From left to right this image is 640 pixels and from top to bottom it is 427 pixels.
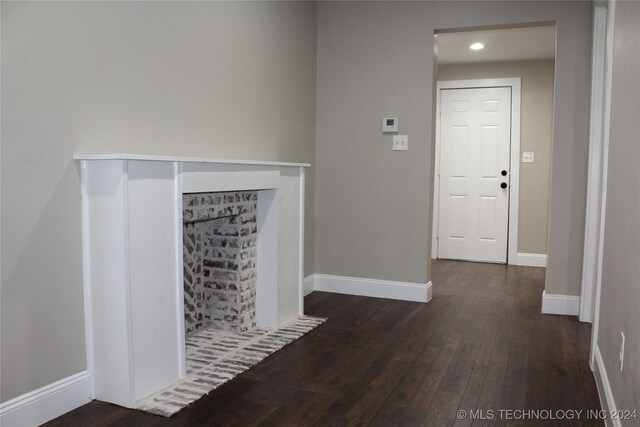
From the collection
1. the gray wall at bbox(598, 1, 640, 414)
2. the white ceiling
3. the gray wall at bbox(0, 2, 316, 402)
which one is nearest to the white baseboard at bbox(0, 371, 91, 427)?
the gray wall at bbox(0, 2, 316, 402)

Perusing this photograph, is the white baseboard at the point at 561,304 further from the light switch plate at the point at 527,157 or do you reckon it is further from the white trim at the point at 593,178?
the light switch plate at the point at 527,157

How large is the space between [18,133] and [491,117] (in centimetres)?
524

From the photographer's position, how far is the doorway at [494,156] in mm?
5926

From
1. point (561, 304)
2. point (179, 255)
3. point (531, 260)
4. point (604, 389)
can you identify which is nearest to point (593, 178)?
point (561, 304)

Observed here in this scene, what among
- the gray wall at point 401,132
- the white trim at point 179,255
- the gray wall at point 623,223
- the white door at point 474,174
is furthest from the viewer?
the white door at point 474,174

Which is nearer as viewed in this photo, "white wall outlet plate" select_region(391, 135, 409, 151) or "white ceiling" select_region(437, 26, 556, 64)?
"white wall outlet plate" select_region(391, 135, 409, 151)

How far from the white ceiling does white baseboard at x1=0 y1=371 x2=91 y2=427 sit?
3.89 meters

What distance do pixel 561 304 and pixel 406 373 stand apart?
1779mm

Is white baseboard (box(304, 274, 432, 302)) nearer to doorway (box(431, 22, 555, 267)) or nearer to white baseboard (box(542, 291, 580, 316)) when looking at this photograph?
white baseboard (box(542, 291, 580, 316))

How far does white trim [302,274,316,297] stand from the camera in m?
4.31

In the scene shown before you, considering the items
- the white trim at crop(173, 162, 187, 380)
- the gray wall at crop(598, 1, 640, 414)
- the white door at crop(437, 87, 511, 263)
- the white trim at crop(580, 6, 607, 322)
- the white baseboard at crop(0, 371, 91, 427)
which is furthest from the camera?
the white door at crop(437, 87, 511, 263)

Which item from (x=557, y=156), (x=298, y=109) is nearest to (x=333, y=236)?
(x=298, y=109)

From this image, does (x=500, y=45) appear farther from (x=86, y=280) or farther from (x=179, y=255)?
(x=86, y=280)

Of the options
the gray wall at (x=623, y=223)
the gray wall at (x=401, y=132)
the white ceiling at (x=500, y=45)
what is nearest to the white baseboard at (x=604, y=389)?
the gray wall at (x=623, y=223)
